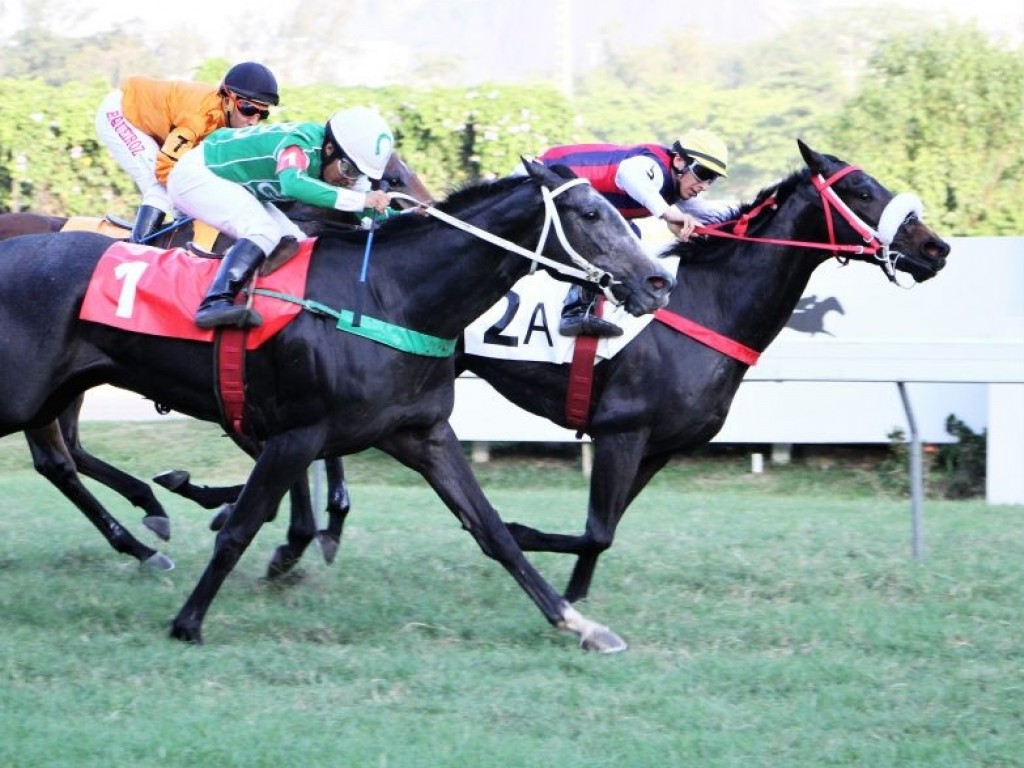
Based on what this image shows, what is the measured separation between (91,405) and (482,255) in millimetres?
9647

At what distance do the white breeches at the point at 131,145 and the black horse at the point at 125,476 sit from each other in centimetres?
44

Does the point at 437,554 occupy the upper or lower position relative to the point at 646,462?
lower

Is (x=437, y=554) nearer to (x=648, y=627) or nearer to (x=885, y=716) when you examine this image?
(x=648, y=627)

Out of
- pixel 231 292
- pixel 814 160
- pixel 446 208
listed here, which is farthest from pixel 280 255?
pixel 814 160

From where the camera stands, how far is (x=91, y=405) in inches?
574

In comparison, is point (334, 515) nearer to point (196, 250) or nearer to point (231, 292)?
point (196, 250)

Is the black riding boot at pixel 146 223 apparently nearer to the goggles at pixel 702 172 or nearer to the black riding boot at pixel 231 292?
the black riding boot at pixel 231 292

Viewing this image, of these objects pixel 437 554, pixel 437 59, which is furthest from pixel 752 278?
pixel 437 59

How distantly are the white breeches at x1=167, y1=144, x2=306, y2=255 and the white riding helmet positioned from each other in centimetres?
41

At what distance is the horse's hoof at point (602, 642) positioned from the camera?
564 cm

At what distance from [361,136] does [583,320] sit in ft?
4.09

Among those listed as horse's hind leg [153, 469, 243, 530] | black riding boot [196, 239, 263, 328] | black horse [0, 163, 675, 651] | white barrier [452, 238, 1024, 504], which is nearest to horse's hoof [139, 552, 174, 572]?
horse's hind leg [153, 469, 243, 530]

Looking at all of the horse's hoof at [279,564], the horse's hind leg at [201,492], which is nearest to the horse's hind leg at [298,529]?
the horse's hoof at [279,564]

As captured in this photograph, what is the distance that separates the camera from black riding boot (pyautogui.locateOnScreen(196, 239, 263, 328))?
5668 millimetres
